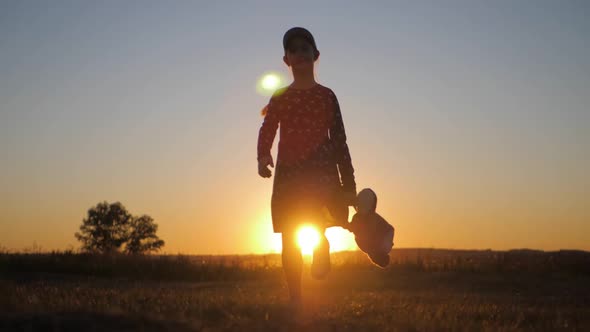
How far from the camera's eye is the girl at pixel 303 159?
6.67 m

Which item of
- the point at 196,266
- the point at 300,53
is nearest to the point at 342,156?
the point at 300,53

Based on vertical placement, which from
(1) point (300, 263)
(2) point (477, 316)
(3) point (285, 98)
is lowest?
(2) point (477, 316)

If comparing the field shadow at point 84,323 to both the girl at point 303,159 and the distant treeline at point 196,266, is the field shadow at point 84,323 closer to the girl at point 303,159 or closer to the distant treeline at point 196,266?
the girl at point 303,159

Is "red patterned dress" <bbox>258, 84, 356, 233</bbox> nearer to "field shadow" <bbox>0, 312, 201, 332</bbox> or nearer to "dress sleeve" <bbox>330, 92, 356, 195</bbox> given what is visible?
"dress sleeve" <bbox>330, 92, 356, 195</bbox>

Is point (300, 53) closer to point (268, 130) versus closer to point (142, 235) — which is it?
point (268, 130)

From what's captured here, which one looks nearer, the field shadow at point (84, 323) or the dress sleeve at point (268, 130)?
the field shadow at point (84, 323)

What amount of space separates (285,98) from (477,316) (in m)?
3.23

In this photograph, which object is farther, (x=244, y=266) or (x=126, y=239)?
(x=126, y=239)

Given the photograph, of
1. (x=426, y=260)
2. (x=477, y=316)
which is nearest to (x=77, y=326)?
(x=477, y=316)

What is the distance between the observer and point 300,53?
6.86 m

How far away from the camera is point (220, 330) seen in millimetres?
5441

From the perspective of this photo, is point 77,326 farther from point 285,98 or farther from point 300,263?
point 285,98

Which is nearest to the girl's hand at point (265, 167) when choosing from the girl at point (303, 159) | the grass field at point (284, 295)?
the girl at point (303, 159)

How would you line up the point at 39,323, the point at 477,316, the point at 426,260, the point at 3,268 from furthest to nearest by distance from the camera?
the point at 426,260 → the point at 3,268 → the point at 477,316 → the point at 39,323
